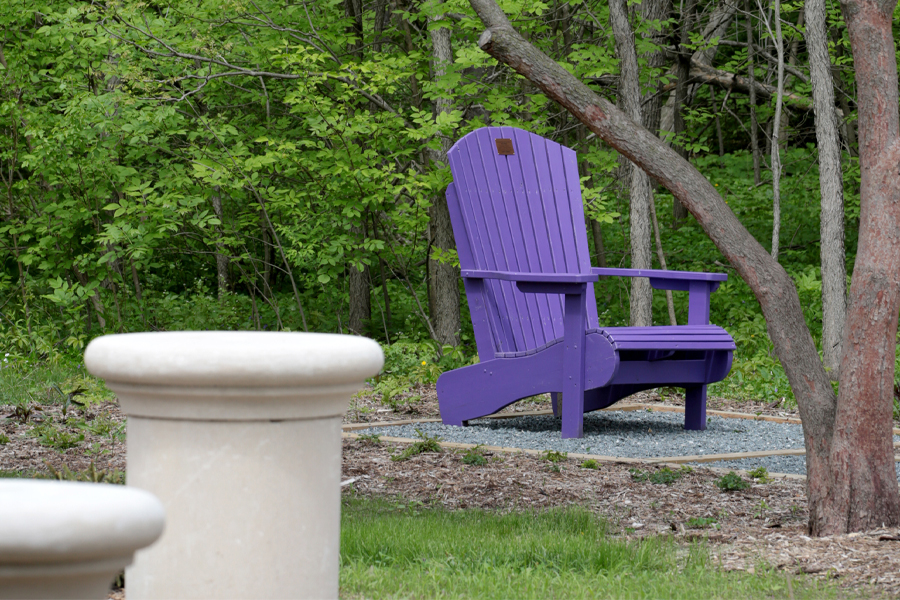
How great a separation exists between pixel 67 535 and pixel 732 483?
3051 mm

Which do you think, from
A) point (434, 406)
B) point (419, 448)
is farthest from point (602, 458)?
point (434, 406)

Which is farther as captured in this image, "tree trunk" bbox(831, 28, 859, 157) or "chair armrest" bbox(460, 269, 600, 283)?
"tree trunk" bbox(831, 28, 859, 157)

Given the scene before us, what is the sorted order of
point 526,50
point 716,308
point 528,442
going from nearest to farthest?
1. point 526,50
2. point 528,442
3. point 716,308

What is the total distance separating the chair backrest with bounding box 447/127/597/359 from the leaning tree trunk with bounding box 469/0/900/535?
233 cm

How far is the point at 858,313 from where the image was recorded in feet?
8.58

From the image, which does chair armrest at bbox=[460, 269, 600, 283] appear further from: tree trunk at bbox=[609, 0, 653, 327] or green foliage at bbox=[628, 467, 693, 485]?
tree trunk at bbox=[609, 0, 653, 327]

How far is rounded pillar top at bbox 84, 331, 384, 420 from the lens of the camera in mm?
1222

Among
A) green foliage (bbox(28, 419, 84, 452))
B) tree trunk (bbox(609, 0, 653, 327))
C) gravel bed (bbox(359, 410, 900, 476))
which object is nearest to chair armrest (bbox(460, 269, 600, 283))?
gravel bed (bbox(359, 410, 900, 476))

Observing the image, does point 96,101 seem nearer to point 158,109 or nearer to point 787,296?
point 158,109

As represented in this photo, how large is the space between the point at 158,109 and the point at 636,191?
3613 mm

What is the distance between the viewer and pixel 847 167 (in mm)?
10375

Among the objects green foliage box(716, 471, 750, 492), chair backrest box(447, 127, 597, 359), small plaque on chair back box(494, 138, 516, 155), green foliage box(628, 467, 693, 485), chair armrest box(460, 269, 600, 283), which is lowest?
green foliage box(628, 467, 693, 485)

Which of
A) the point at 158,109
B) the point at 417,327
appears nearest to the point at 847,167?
the point at 417,327

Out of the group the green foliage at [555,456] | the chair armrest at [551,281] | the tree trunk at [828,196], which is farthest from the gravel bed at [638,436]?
the tree trunk at [828,196]
